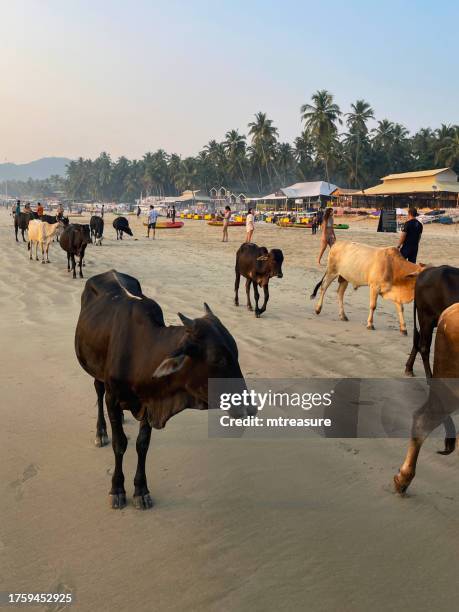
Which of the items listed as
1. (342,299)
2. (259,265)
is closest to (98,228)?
(259,265)

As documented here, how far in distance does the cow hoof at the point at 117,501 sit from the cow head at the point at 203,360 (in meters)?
1.12

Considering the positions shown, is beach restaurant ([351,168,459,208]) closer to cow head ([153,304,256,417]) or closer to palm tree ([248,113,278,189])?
palm tree ([248,113,278,189])

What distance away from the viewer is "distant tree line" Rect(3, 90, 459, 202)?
67.8 metres

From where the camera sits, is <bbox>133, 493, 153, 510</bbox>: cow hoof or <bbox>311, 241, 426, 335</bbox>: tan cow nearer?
<bbox>133, 493, 153, 510</bbox>: cow hoof

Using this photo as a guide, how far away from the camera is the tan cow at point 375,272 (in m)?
7.98

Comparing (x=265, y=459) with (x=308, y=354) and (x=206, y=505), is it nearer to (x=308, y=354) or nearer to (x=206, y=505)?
(x=206, y=505)

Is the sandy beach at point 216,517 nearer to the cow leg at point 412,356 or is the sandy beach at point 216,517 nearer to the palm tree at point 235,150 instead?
the cow leg at point 412,356

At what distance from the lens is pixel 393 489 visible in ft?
12.3

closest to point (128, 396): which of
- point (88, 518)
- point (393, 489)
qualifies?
point (88, 518)

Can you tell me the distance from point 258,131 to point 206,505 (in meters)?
84.8

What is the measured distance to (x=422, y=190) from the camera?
51812 millimetres

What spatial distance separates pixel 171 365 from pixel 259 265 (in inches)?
270

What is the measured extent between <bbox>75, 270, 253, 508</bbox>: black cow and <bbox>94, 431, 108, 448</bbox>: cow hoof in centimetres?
52

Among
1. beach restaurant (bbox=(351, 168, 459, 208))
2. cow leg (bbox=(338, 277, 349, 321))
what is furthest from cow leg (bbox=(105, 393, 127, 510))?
beach restaurant (bbox=(351, 168, 459, 208))
